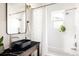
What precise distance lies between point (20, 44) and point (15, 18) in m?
0.32

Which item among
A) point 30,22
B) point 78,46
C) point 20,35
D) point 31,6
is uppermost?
point 31,6

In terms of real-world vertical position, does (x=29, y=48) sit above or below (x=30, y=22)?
below

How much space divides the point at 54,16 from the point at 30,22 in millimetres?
301

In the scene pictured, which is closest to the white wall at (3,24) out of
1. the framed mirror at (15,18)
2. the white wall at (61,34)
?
the framed mirror at (15,18)

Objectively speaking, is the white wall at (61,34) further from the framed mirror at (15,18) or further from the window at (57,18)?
the framed mirror at (15,18)

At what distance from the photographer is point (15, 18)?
5.04 ft

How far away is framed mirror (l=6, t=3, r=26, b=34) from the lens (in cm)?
152

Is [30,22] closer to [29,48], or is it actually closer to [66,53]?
[29,48]

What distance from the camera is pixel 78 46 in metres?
1.54

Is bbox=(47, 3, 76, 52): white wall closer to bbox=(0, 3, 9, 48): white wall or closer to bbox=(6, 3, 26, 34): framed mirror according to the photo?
bbox=(6, 3, 26, 34): framed mirror

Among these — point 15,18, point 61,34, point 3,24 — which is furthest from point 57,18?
point 3,24

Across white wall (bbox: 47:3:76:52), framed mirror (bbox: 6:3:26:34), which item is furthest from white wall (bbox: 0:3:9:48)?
white wall (bbox: 47:3:76:52)

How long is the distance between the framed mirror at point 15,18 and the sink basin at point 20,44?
120 millimetres

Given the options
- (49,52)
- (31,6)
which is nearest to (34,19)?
(31,6)
